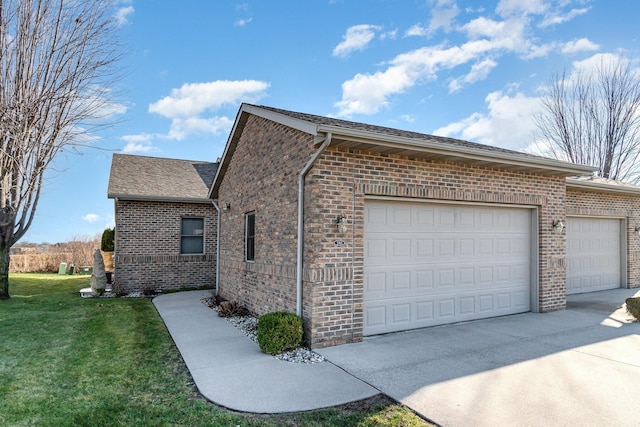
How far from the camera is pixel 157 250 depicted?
43.8 ft

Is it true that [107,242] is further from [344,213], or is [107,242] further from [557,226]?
[557,226]

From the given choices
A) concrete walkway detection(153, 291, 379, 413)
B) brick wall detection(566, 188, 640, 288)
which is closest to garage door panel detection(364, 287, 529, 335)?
concrete walkway detection(153, 291, 379, 413)

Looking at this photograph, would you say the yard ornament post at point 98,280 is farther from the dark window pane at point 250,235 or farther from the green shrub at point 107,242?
the dark window pane at point 250,235

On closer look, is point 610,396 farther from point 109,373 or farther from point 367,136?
point 109,373

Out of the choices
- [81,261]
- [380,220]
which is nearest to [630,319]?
[380,220]

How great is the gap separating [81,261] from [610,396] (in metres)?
23.6

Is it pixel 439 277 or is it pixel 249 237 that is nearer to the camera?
pixel 439 277

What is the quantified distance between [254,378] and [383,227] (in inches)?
132

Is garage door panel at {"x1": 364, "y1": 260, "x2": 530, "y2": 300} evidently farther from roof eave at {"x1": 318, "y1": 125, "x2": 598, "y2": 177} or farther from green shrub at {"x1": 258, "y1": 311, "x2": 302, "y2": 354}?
roof eave at {"x1": 318, "y1": 125, "x2": 598, "y2": 177}

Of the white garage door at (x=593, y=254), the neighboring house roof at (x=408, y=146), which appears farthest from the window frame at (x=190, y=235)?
the white garage door at (x=593, y=254)

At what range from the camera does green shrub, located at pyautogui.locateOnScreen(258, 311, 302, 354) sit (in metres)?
5.70

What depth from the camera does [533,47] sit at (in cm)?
1330

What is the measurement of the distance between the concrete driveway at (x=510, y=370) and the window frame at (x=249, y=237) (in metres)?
3.86

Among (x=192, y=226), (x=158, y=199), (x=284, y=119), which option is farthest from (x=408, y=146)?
(x=192, y=226)
